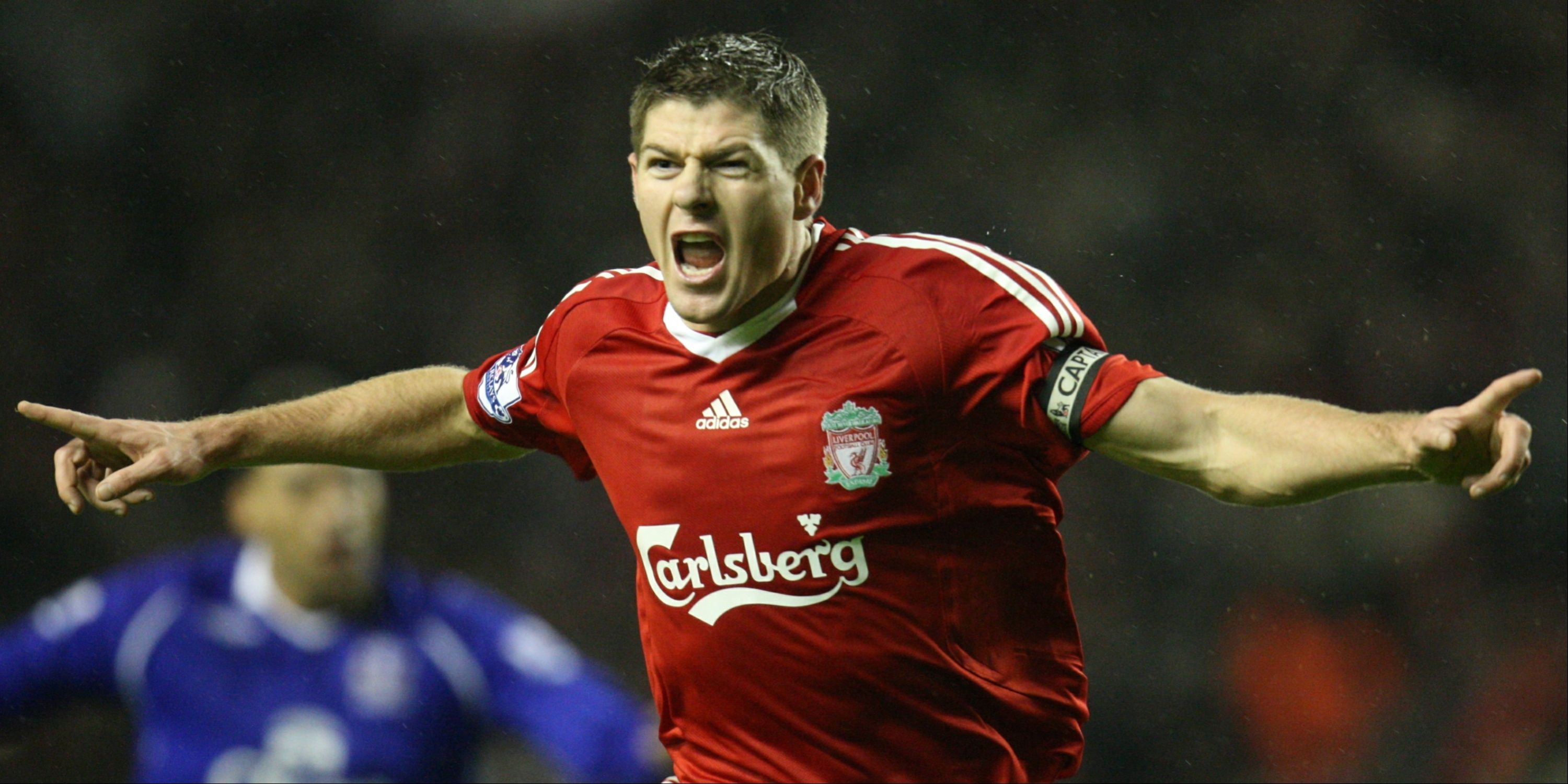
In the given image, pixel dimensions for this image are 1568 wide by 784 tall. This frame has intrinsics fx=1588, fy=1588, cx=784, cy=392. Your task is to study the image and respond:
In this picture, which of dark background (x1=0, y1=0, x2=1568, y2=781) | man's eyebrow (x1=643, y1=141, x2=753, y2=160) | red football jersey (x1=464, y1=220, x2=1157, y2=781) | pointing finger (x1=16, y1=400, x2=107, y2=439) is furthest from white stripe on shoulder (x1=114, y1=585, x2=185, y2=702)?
man's eyebrow (x1=643, y1=141, x2=753, y2=160)

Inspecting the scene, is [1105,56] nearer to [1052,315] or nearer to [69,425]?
[1052,315]

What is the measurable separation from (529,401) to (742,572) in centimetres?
63

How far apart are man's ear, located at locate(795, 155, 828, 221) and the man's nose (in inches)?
7.2

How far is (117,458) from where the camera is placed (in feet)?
9.45

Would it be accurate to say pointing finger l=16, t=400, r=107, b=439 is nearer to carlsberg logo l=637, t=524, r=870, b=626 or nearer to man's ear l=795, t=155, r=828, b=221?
carlsberg logo l=637, t=524, r=870, b=626

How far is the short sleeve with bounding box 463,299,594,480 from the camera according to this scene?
9.95 ft

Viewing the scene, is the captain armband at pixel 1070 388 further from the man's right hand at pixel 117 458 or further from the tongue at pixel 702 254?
the man's right hand at pixel 117 458

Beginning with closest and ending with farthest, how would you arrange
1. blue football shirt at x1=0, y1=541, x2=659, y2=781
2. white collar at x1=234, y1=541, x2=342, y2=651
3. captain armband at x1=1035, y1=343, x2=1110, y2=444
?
captain armband at x1=1035, y1=343, x2=1110, y2=444, blue football shirt at x1=0, y1=541, x2=659, y2=781, white collar at x1=234, y1=541, x2=342, y2=651

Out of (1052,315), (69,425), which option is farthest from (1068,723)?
(69,425)

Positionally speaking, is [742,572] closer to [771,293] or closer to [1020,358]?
[771,293]

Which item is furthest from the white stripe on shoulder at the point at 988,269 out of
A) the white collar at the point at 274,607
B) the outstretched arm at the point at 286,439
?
the white collar at the point at 274,607

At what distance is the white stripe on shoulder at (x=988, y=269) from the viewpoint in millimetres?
2609

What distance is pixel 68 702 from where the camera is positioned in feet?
15.0

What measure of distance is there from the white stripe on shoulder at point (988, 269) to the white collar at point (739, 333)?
18cm
